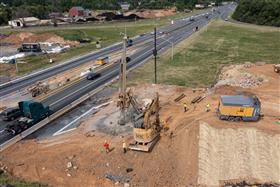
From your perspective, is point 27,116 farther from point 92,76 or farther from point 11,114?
point 92,76

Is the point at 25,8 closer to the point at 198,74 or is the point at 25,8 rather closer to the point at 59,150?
the point at 198,74

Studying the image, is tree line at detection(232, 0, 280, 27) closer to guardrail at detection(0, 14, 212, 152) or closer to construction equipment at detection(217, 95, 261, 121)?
guardrail at detection(0, 14, 212, 152)

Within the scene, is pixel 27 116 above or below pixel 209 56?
below

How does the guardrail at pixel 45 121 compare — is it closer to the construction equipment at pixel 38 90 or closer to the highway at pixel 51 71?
the construction equipment at pixel 38 90

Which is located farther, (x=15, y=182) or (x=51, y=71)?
(x=51, y=71)

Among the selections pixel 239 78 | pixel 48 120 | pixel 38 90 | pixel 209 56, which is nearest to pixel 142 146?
pixel 48 120

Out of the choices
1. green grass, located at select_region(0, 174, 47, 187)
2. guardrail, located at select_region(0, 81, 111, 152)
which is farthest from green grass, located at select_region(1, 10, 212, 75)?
green grass, located at select_region(0, 174, 47, 187)

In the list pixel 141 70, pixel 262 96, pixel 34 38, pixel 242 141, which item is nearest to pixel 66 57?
pixel 141 70

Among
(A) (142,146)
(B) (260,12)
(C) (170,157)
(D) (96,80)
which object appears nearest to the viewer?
(C) (170,157)
